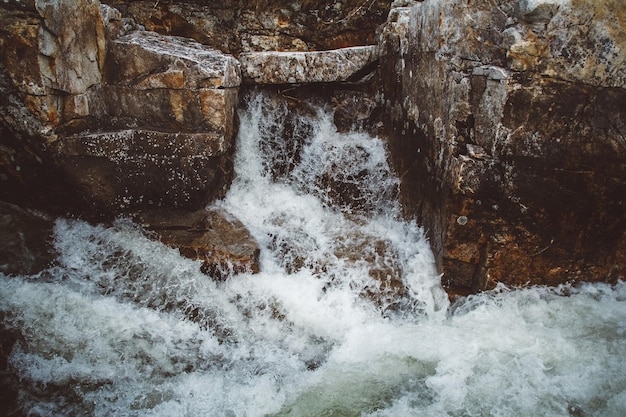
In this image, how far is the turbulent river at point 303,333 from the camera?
2.41 m

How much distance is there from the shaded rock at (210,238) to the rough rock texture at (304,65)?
1407 mm

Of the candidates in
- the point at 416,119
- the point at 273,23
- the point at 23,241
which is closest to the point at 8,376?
the point at 23,241

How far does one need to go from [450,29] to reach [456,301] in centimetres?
179

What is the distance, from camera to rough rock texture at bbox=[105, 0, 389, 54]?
490 centimetres

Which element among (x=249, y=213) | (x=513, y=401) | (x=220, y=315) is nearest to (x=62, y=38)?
(x=249, y=213)

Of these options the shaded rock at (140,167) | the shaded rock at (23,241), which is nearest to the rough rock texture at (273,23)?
the shaded rock at (140,167)

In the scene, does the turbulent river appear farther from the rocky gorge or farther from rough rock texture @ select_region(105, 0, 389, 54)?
rough rock texture @ select_region(105, 0, 389, 54)

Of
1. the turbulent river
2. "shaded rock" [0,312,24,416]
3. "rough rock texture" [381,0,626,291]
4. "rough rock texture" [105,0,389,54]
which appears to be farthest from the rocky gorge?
"rough rock texture" [105,0,389,54]

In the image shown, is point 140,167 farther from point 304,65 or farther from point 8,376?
point 304,65

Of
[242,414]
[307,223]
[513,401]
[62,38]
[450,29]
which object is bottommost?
[242,414]

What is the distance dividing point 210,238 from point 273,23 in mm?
2863

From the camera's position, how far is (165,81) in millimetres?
3383

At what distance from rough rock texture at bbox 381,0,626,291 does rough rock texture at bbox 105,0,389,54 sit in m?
2.09

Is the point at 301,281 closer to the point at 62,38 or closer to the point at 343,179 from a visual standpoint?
the point at 343,179
